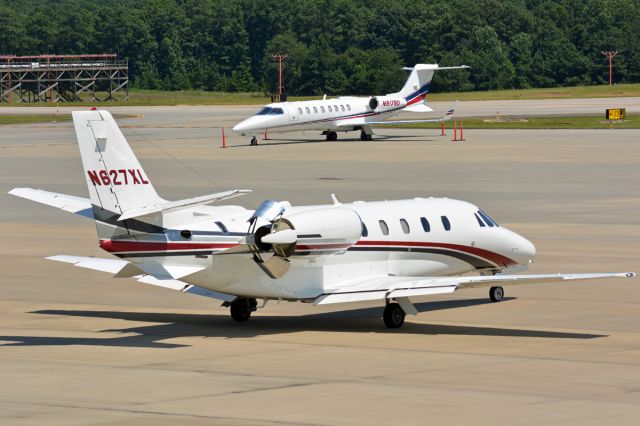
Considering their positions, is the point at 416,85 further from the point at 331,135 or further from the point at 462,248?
the point at 462,248

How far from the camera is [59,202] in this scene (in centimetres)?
2745

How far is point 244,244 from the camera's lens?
25375mm

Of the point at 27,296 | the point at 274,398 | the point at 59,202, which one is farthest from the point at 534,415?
the point at 27,296

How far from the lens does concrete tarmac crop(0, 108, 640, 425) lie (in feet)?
63.6

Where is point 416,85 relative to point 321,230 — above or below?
below

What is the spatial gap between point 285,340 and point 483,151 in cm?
5507

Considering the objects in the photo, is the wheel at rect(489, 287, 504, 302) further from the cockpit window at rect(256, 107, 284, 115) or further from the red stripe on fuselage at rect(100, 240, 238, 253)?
the cockpit window at rect(256, 107, 284, 115)

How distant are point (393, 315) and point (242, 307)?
3.09 m

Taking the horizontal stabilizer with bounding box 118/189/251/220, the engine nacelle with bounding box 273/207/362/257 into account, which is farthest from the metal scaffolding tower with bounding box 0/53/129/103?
the horizontal stabilizer with bounding box 118/189/251/220

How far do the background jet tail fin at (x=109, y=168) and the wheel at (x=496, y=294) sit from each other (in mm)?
8412

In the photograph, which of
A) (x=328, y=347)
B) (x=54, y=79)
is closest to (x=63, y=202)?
(x=328, y=347)

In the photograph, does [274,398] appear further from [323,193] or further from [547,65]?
[547,65]

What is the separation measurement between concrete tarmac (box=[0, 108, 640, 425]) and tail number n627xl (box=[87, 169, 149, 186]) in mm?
2892

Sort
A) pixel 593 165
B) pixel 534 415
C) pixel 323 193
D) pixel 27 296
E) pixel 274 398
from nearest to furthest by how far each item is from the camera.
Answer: pixel 534 415 < pixel 274 398 < pixel 27 296 < pixel 323 193 < pixel 593 165
